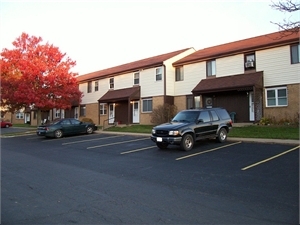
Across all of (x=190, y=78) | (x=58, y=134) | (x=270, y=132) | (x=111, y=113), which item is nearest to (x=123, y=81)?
(x=111, y=113)

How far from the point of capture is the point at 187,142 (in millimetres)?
12109

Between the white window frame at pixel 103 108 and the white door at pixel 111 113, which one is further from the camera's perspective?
the white window frame at pixel 103 108

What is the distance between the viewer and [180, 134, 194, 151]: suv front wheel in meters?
11.9

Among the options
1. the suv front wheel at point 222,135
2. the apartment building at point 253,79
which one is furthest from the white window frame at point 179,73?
the suv front wheel at point 222,135

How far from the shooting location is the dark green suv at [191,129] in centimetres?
1189

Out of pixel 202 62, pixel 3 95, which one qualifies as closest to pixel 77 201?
pixel 202 62

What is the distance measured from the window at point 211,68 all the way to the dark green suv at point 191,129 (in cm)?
943

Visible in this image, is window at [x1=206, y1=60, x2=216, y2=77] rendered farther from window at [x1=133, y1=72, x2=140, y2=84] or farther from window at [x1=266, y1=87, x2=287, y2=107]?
window at [x1=133, y1=72, x2=140, y2=84]

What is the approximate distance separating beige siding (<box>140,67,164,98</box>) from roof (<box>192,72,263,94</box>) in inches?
160

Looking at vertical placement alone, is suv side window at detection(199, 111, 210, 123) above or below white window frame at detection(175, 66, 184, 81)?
below

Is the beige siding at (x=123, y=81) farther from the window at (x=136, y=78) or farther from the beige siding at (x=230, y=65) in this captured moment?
the beige siding at (x=230, y=65)

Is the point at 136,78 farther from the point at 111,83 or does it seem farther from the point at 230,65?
the point at 230,65

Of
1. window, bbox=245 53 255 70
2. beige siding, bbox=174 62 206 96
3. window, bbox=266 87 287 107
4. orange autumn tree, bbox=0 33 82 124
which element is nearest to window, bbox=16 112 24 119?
orange autumn tree, bbox=0 33 82 124

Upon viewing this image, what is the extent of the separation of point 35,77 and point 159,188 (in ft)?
79.0
